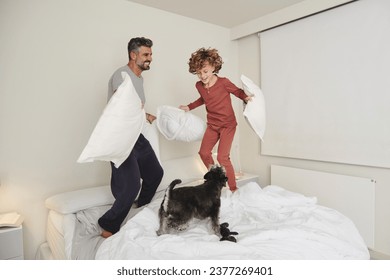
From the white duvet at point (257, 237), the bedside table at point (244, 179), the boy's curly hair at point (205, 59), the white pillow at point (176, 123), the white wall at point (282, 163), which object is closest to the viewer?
the white duvet at point (257, 237)

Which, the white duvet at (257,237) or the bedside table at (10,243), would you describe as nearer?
the white duvet at (257,237)

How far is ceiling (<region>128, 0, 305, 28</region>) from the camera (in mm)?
2734

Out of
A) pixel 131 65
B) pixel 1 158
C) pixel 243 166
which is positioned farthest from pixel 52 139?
pixel 243 166

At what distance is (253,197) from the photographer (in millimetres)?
1892

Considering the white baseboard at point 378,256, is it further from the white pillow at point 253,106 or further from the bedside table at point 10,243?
the bedside table at point 10,243

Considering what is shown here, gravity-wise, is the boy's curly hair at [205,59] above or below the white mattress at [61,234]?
above

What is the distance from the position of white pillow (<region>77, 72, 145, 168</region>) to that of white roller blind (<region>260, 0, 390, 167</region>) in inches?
82.9

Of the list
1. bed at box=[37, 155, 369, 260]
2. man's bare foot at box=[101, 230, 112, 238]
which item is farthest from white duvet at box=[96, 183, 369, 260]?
man's bare foot at box=[101, 230, 112, 238]

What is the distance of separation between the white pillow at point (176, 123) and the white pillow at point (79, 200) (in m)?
0.72

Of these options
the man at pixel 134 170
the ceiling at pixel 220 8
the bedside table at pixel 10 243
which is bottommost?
the bedside table at pixel 10 243

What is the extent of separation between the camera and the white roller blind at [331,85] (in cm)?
232

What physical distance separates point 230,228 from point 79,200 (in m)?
1.12

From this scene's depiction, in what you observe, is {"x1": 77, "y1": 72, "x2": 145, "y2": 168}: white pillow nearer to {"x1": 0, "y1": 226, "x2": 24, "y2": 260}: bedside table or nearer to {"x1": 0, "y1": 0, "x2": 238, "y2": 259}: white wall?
{"x1": 0, "y1": 226, "x2": 24, "y2": 260}: bedside table

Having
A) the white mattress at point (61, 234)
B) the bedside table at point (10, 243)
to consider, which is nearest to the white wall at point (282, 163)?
the white mattress at point (61, 234)
